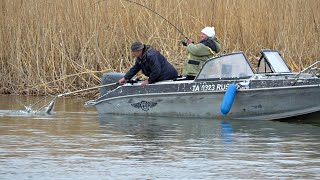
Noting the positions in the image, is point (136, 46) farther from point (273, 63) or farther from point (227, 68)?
point (273, 63)

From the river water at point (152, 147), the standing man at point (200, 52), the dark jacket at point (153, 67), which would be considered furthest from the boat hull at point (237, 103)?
the standing man at point (200, 52)

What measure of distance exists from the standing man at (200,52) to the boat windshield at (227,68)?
1.97ft

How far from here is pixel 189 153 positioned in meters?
10.1

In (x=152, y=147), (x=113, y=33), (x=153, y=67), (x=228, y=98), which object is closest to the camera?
(x=152, y=147)

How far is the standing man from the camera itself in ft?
48.3

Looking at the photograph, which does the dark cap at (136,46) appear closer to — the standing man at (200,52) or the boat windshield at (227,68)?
the standing man at (200,52)

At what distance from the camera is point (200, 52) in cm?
1473

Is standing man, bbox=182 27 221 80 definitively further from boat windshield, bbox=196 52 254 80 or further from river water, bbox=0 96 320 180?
river water, bbox=0 96 320 180

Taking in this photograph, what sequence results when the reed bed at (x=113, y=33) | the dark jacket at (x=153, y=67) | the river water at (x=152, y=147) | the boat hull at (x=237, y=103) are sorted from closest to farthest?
the river water at (x=152, y=147) < the boat hull at (x=237, y=103) < the dark jacket at (x=153, y=67) < the reed bed at (x=113, y=33)

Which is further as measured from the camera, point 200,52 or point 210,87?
point 200,52

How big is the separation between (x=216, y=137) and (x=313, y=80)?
231 centimetres

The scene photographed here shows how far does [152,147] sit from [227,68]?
3.69m

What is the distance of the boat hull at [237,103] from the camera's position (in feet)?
44.4

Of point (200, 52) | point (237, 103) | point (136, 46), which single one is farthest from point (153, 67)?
point (237, 103)
